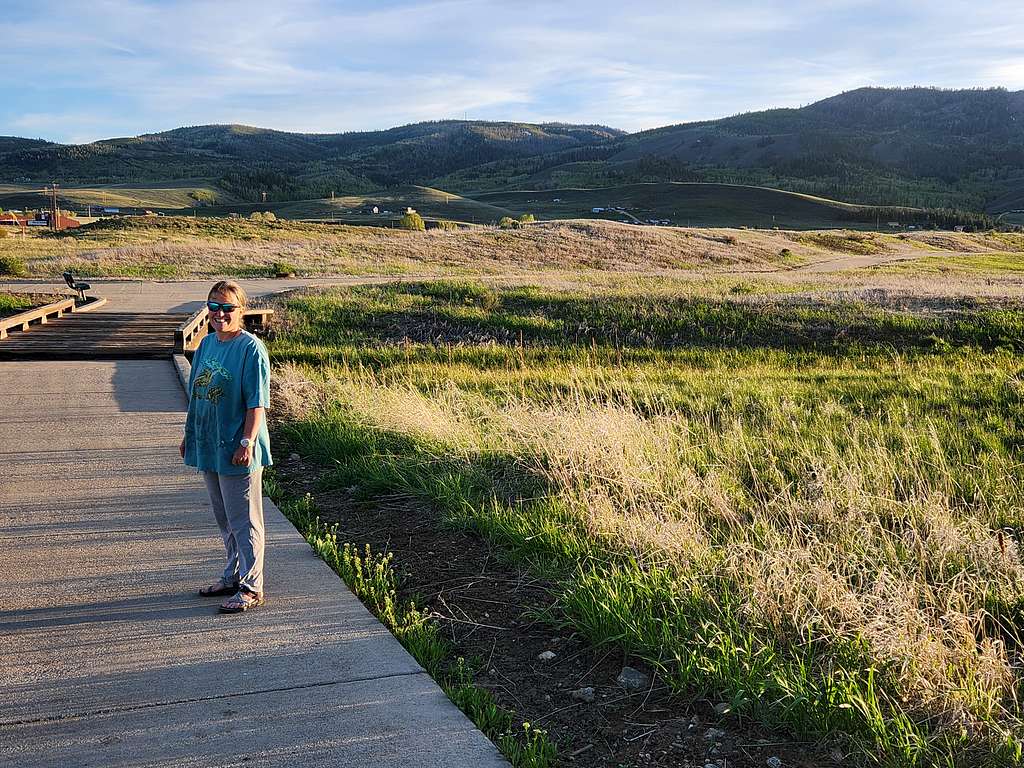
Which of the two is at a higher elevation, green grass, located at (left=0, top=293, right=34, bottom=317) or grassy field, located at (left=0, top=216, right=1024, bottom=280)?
grassy field, located at (left=0, top=216, right=1024, bottom=280)

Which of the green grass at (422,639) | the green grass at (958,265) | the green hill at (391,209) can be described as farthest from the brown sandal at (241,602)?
the green hill at (391,209)

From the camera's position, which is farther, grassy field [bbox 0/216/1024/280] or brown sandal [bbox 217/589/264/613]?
grassy field [bbox 0/216/1024/280]

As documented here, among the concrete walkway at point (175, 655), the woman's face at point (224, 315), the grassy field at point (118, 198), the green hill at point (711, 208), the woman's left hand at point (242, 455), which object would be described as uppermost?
the grassy field at point (118, 198)

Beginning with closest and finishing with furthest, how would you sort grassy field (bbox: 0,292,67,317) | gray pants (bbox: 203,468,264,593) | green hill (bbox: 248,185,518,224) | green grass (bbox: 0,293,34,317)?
gray pants (bbox: 203,468,264,593) < green grass (bbox: 0,293,34,317) < grassy field (bbox: 0,292,67,317) < green hill (bbox: 248,185,518,224)

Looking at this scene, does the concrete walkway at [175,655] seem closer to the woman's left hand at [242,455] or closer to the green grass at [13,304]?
the woman's left hand at [242,455]

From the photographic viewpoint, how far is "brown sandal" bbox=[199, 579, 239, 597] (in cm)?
456

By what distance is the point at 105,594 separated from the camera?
15.0 feet

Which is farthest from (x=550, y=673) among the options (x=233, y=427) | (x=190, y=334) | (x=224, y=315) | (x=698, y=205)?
(x=698, y=205)

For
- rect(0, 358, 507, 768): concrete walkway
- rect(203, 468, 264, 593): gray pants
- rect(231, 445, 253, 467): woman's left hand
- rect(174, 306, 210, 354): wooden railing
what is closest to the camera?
rect(0, 358, 507, 768): concrete walkway

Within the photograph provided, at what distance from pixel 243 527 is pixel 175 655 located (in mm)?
792

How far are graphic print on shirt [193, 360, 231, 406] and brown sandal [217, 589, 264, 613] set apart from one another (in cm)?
99

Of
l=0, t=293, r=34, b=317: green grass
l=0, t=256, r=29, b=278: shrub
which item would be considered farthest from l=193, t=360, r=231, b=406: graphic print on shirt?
l=0, t=256, r=29, b=278: shrub

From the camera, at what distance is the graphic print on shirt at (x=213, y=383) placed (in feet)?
14.6

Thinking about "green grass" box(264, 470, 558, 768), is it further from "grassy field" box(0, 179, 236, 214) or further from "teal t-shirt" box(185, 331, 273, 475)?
"grassy field" box(0, 179, 236, 214)
